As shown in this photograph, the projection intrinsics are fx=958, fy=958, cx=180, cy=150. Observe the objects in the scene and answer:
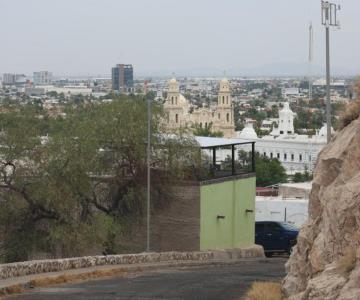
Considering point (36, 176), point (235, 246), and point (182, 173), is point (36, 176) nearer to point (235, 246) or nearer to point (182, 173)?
point (182, 173)

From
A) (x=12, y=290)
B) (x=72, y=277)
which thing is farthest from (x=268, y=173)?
(x=12, y=290)

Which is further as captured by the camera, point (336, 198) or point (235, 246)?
point (235, 246)

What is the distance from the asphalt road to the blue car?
364 inches

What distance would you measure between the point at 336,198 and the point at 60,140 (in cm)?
1630

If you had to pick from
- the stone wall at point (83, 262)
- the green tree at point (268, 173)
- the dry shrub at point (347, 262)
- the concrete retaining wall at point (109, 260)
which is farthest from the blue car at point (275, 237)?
the green tree at point (268, 173)

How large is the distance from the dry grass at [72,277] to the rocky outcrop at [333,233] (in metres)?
5.91

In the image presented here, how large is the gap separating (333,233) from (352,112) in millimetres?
3481

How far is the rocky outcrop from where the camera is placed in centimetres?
1116

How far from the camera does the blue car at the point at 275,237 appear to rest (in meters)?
32.7

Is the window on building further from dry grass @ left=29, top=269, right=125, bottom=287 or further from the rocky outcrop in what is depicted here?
the rocky outcrop

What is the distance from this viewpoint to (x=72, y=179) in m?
27.5

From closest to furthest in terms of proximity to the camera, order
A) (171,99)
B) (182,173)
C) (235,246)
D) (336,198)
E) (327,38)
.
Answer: (336,198)
(327,38)
(182,173)
(235,246)
(171,99)

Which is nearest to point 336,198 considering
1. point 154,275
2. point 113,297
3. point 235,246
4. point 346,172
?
point 346,172

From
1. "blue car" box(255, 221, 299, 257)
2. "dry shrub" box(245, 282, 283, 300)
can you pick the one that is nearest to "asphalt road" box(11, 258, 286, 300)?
"dry shrub" box(245, 282, 283, 300)
